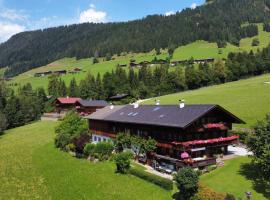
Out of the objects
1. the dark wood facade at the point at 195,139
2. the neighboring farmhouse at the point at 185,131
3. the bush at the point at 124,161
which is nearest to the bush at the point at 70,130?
the neighboring farmhouse at the point at 185,131

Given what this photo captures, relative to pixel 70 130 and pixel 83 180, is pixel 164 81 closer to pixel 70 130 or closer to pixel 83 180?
pixel 70 130

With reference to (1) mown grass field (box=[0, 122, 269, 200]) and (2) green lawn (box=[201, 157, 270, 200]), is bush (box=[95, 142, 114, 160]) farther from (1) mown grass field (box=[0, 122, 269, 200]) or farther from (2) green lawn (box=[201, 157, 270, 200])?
(2) green lawn (box=[201, 157, 270, 200])

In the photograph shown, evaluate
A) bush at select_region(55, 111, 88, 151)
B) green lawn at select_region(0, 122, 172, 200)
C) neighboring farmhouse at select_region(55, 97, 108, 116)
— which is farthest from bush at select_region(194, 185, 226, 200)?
neighboring farmhouse at select_region(55, 97, 108, 116)

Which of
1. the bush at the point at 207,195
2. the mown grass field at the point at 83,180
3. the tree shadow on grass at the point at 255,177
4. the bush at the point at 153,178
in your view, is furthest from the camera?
the bush at the point at 153,178

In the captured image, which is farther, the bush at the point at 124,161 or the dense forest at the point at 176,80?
the dense forest at the point at 176,80

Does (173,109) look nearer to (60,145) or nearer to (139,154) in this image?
(139,154)

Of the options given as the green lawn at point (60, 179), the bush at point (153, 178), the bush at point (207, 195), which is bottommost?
the green lawn at point (60, 179)

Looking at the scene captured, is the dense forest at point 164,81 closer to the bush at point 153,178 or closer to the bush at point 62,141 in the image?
the bush at point 62,141
